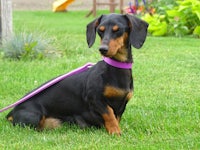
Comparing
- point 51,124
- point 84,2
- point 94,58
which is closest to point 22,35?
point 94,58

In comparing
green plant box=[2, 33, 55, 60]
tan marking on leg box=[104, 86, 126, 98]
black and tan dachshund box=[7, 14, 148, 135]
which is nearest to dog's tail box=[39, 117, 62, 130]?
black and tan dachshund box=[7, 14, 148, 135]

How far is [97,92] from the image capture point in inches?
192

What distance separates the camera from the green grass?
15.4 ft

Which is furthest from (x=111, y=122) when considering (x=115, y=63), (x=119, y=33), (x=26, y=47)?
(x=26, y=47)

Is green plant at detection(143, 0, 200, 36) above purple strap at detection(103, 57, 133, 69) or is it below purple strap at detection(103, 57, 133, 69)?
below

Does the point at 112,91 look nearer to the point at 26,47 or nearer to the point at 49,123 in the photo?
the point at 49,123

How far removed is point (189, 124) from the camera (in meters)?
5.22

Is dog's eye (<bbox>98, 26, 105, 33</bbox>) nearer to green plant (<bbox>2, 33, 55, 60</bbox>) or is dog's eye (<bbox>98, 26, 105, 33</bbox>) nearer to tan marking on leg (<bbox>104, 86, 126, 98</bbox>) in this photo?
tan marking on leg (<bbox>104, 86, 126, 98</bbox>)

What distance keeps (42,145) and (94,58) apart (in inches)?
191

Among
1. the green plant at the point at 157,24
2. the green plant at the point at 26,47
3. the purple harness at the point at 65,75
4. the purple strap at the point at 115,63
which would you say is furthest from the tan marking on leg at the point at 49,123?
the green plant at the point at 157,24

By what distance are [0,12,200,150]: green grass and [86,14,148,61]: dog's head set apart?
31.6 inches

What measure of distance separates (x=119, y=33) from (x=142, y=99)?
6.21 ft

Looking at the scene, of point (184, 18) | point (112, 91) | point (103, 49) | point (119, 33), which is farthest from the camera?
point (184, 18)

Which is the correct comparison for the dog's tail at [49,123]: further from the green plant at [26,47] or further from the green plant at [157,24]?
the green plant at [157,24]
